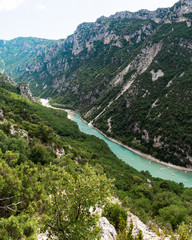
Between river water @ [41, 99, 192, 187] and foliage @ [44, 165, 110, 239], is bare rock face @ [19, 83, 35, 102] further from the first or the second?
foliage @ [44, 165, 110, 239]

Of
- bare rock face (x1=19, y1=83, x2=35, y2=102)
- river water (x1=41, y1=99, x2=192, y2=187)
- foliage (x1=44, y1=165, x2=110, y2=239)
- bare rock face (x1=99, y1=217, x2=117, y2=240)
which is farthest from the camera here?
bare rock face (x1=19, y1=83, x2=35, y2=102)

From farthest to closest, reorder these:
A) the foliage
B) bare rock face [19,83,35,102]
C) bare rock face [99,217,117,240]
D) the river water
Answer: bare rock face [19,83,35,102] → the river water → bare rock face [99,217,117,240] → the foliage

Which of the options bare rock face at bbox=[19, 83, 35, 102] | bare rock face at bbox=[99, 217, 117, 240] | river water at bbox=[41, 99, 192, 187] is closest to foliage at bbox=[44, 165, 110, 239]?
bare rock face at bbox=[99, 217, 117, 240]

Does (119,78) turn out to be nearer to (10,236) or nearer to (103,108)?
(103,108)

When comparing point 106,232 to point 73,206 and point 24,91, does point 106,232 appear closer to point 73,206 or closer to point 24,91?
point 73,206

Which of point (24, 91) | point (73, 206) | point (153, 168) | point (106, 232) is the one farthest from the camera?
point (24, 91)

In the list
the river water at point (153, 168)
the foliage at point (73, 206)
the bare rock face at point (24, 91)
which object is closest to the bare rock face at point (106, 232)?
the foliage at point (73, 206)

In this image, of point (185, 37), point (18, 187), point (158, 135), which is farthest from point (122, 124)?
point (18, 187)

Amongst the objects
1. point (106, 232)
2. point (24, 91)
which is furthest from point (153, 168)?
point (24, 91)

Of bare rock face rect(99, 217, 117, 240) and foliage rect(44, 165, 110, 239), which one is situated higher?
foliage rect(44, 165, 110, 239)

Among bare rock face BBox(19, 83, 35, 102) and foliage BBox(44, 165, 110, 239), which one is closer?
foliage BBox(44, 165, 110, 239)

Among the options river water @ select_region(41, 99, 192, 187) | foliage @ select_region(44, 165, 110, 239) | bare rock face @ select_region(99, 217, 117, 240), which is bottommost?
river water @ select_region(41, 99, 192, 187)
